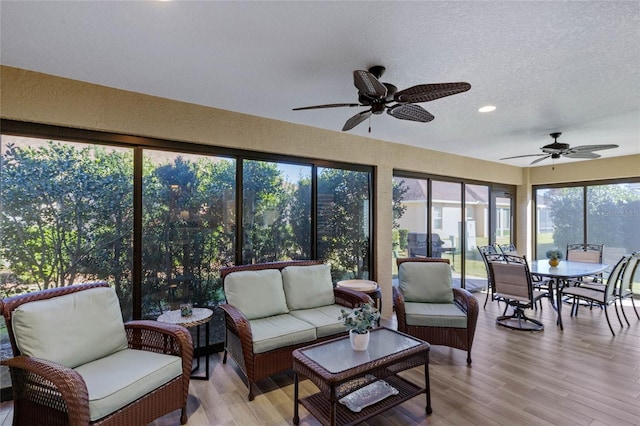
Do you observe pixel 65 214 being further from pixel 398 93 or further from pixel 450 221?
pixel 450 221

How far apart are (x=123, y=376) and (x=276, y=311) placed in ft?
4.95

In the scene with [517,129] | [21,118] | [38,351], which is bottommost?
[38,351]

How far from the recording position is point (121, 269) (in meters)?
3.12

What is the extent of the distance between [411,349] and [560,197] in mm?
6718

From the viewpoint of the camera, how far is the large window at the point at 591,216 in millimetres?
6113

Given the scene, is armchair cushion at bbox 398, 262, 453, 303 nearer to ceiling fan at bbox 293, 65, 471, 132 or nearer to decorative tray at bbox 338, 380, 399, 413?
decorative tray at bbox 338, 380, 399, 413

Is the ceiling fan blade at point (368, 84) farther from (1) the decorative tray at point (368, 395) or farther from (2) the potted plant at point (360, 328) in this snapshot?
(1) the decorative tray at point (368, 395)

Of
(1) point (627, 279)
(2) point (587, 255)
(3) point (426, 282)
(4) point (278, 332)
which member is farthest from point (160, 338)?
(2) point (587, 255)

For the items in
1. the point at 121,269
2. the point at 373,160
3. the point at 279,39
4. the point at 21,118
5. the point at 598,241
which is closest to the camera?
the point at 279,39

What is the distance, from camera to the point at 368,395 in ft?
7.80

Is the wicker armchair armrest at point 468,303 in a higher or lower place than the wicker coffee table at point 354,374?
higher

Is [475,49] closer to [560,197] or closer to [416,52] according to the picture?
[416,52]

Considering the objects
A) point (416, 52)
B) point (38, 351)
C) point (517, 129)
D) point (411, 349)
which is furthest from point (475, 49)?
point (38, 351)

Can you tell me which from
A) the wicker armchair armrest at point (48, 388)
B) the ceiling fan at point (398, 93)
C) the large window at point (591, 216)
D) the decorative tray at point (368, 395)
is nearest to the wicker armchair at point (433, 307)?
the decorative tray at point (368, 395)
